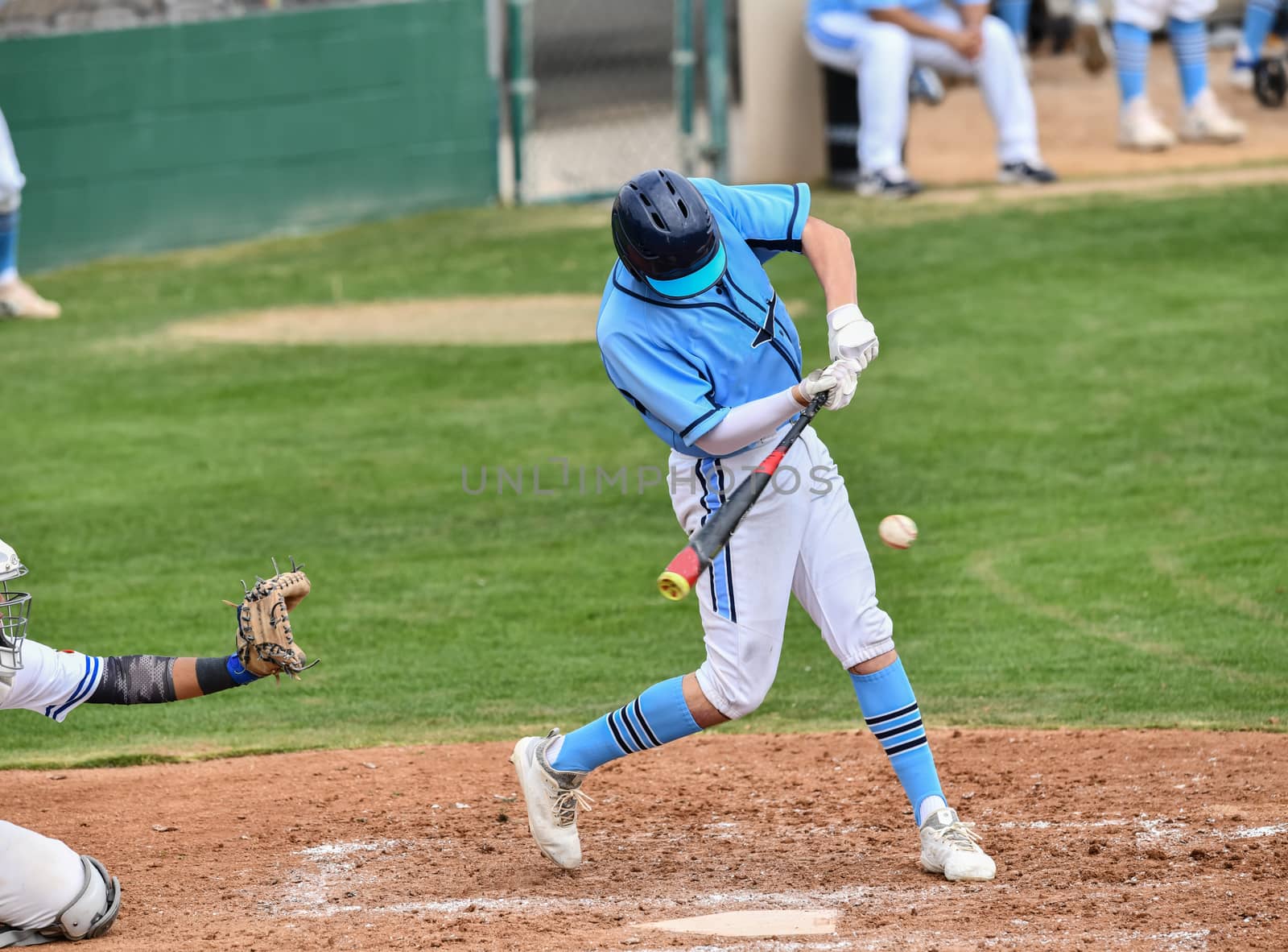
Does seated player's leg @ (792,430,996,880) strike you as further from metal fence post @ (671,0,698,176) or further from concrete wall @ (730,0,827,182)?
metal fence post @ (671,0,698,176)

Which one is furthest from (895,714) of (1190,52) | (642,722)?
(1190,52)

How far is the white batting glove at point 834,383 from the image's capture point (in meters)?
4.30

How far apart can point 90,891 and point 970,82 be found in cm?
1450

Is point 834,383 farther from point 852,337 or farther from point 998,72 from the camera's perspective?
point 998,72

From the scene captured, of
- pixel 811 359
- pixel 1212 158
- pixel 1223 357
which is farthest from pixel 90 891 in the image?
pixel 1212 158

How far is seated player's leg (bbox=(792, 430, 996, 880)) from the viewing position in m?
4.53

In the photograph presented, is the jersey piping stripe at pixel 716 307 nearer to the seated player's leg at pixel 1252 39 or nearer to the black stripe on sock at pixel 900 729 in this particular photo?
the black stripe on sock at pixel 900 729

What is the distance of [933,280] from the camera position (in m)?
12.0

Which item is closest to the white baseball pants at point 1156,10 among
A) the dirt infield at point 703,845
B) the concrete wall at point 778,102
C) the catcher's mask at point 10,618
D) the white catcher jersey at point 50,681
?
the concrete wall at point 778,102

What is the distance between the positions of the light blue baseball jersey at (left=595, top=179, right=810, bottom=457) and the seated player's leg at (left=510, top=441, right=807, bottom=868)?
137 millimetres

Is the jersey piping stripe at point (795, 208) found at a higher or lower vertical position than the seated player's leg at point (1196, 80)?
higher

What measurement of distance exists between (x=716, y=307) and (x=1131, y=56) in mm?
10542

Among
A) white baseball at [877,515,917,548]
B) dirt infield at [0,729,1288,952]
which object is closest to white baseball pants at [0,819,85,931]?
dirt infield at [0,729,1288,952]

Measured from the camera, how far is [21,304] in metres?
12.6
